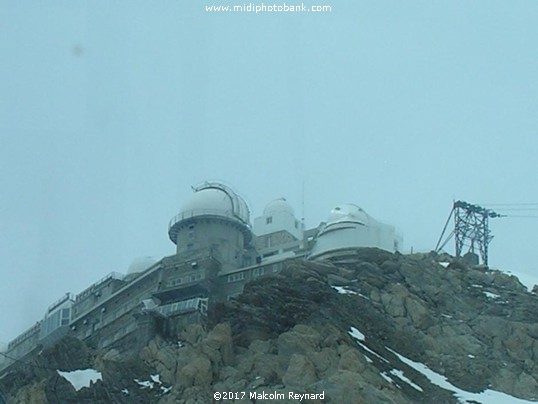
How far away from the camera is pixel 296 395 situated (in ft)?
172

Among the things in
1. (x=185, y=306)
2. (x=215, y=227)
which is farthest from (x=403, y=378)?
(x=215, y=227)

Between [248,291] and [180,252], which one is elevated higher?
[180,252]

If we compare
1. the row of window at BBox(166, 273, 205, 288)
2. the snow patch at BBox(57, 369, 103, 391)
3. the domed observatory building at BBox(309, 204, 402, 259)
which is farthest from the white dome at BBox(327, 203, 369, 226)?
the snow patch at BBox(57, 369, 103, 391)

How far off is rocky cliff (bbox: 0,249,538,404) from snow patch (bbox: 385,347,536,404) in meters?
0.13

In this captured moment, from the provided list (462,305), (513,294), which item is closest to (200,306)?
(462,305)

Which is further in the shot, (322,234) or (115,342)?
(322,234)

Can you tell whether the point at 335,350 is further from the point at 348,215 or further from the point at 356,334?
the point at 348,215

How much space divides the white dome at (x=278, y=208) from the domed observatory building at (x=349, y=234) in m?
10.4

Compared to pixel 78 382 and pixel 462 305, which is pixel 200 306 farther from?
pixel 462 305

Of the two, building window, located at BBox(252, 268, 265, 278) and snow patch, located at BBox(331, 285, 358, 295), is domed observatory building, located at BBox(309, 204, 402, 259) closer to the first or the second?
building window, located at BBox(252, 268, 265, 278)

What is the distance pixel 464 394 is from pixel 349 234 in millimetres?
22497

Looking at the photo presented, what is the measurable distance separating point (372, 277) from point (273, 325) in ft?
34.2

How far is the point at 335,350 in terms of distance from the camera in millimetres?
57781

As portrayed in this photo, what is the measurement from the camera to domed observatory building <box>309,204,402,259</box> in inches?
3099
